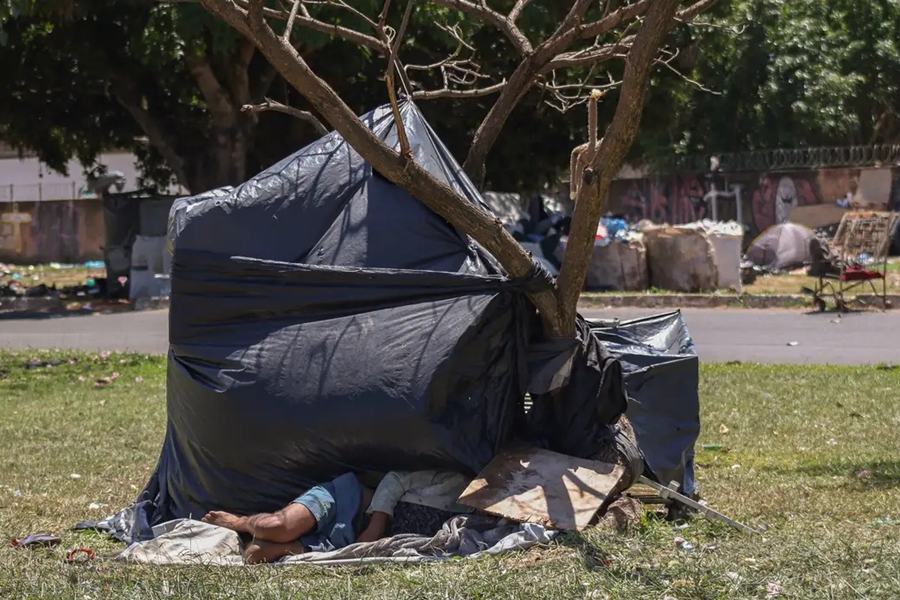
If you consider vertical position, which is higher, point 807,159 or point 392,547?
point 807,159

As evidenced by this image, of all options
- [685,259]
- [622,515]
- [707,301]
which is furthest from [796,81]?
[622,515]

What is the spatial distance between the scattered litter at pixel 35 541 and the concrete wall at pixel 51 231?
29099 millimetres

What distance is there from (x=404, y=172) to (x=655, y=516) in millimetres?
1879

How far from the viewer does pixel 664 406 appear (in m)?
5.83

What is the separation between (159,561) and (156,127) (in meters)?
16.9

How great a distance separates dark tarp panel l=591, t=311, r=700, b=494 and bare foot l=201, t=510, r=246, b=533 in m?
1.90

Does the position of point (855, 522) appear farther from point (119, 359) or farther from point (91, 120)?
point (91, 120)

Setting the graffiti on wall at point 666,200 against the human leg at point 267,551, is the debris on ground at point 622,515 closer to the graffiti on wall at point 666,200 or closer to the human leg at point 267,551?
the human leg at point 267,551

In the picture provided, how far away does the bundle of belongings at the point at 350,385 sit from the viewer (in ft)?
16.1

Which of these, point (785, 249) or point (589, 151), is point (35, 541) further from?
point (785, 249)

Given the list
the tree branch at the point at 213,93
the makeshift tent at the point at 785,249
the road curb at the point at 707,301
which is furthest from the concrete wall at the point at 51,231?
the road curb at the point at 707,301

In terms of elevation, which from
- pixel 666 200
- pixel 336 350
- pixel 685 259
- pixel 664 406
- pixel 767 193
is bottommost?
pixel 664 406

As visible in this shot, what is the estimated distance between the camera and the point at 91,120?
2189cm

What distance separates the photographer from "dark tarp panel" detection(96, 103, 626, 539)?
16.5 feet
